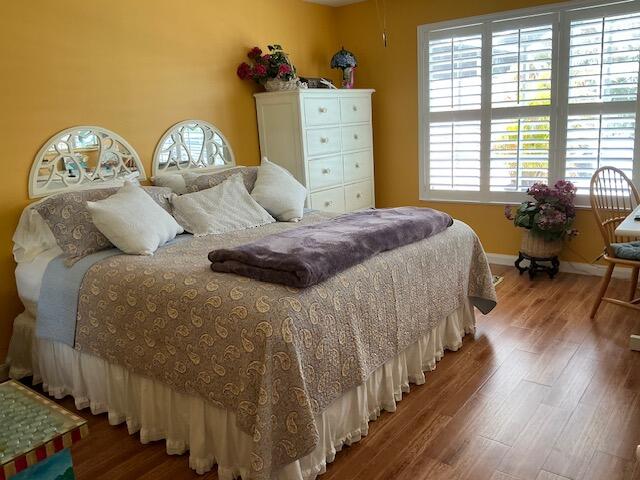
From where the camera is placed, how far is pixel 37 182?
287 centimetres

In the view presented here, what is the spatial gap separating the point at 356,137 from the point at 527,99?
4.72 ft

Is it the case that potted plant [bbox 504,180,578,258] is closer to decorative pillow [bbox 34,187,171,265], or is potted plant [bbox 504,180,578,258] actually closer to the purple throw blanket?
the purple throw blanket

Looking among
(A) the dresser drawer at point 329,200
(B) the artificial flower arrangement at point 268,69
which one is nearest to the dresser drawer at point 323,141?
(A) the dresser drawer at point 329,200

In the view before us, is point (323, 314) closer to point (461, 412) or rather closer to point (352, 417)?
point (352, 417)

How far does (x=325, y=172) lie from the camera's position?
167 inches

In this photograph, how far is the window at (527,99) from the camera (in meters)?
3.72

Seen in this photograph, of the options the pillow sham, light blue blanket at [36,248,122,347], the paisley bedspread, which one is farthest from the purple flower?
light blue blanket at [36,248,122,347]

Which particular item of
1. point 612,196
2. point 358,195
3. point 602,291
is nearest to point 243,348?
point 602,291

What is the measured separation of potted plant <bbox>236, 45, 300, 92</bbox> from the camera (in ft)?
12.9

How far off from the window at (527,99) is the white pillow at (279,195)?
176 cm

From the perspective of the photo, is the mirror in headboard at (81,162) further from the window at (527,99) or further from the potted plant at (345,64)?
the window at (527,99)

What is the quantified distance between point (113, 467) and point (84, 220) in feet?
3.98

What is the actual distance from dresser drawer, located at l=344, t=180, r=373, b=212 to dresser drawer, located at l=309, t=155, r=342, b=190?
180 mm

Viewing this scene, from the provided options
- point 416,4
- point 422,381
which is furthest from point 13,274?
point 416,4
